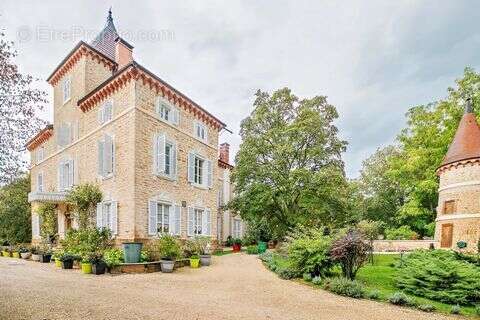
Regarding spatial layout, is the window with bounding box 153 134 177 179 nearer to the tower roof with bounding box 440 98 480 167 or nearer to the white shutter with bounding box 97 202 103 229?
the white shutter with bounding box 97 202 103 229

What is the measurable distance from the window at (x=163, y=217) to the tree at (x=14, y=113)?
22.7 feet

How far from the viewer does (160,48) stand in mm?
12969

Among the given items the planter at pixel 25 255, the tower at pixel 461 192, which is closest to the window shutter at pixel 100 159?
the planter at pixel 25 255

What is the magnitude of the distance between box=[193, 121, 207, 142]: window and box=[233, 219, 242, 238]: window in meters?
11.6

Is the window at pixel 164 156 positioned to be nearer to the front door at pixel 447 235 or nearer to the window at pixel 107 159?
the window at pixel 107 159

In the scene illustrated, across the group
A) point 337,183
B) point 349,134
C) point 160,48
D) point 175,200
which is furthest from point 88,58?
point 349,134

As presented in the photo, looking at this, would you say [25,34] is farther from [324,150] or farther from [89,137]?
[324,150]

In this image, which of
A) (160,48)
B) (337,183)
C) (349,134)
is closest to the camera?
(160,48)

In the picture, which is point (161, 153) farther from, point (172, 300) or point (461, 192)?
point (461, 192)

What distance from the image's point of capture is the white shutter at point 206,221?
17609 millimetres

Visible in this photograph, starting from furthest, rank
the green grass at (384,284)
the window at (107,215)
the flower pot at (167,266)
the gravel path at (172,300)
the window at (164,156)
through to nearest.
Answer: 1. the window at (164,156)
2. the window at (107,215)
3. the flower pot at (167,266)
4. the green grass at (384,284)
5. the gravel path at (172,300)

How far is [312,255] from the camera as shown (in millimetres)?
9492

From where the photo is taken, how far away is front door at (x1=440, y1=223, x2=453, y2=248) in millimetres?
18844

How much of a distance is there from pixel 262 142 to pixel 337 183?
227 inches
